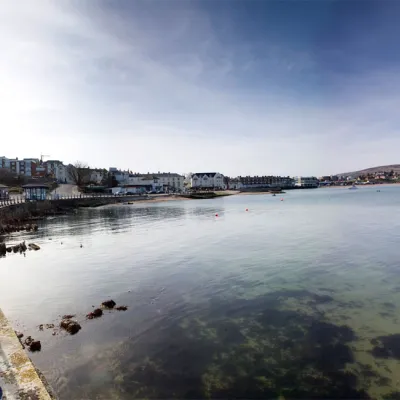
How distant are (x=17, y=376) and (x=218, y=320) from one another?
7237mm

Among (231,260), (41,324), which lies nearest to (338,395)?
(41,324)

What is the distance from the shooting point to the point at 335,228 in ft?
116

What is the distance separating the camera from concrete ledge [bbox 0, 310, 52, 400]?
604 centimetres

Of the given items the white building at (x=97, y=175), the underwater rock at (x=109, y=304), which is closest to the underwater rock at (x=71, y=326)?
the underwater rock at (x=109, y=304)

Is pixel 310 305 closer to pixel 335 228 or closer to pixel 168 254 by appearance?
pixel 168 254

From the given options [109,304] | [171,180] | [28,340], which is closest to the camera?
[28,340]

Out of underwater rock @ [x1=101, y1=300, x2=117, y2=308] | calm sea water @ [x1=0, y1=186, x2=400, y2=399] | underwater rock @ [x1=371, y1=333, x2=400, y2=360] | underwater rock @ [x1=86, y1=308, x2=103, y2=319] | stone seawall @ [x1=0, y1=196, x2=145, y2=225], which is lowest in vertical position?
underwater rock @ [x1=371, y1=333, x2=400, y2=360]

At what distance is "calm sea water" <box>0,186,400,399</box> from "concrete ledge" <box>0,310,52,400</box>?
158 centimetres

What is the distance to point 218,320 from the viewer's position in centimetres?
1209

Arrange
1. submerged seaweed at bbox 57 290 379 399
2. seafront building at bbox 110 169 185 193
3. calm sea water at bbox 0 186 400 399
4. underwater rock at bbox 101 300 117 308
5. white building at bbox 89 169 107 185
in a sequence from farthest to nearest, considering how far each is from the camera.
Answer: white building at bbox 89 169 107 185, seafront building at bbox 110 169 185 193, underwater rock at bbox 101 300 117 308, calm sea water at bbox 0 186 400 399, submerged seaweed at bbox 57 290 379 399

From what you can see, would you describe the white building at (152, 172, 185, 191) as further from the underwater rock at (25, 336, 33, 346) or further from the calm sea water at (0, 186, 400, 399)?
the underwater rock at (25, 336, 33, 346)

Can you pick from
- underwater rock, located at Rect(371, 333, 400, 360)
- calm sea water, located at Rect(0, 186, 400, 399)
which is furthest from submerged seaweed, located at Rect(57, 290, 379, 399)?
underwater rock, located at Rect(371, 333, 400, 360)

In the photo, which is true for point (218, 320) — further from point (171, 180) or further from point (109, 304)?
point (171, 180)

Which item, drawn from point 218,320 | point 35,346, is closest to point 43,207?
point 35,346
